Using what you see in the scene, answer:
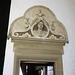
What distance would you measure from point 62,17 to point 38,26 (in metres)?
0.77

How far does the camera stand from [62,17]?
3398mm

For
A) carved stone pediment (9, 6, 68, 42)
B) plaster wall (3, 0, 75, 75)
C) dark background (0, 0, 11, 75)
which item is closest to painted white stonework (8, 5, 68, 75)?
carved stone pediment (9, 6, 68, 42)

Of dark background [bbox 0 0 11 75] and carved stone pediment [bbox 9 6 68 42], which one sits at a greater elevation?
carved stone pediment [bbox 9 6 68 42]

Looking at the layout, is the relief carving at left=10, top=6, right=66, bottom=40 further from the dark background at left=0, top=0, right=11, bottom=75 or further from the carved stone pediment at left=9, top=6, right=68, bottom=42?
the dark background at left=0, top=0, right=11, bottom=75

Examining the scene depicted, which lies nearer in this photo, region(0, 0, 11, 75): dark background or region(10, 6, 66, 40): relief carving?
region(0, 0, 11, 75): dark background

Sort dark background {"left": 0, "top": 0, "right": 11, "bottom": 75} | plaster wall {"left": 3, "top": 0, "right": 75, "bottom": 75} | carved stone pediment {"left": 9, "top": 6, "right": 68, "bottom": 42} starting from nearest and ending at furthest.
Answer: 1. dark background {"left": 0, "top": 0, "right": 11, "bottom": 75}
2. plaster wall {"left": 3, "top": 0, "right": 75, "bottom": 75}
3. carved stone pediment {"left": 9, "top": 6, "right": 68, "bottom": 42}

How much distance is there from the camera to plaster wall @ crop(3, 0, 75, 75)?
2.86 m

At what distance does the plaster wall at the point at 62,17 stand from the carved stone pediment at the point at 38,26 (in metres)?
0.13

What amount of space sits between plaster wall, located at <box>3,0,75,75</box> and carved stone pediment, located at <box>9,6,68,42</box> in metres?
0.13

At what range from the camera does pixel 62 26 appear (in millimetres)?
3299

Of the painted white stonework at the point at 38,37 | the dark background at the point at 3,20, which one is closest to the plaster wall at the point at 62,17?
the painted white stonework at the point at 38,37

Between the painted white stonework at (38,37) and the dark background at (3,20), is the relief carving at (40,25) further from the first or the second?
the dark background at (3,20)

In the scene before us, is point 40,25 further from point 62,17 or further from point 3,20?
point 3,20

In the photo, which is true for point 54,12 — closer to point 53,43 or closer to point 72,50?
point 53,43
